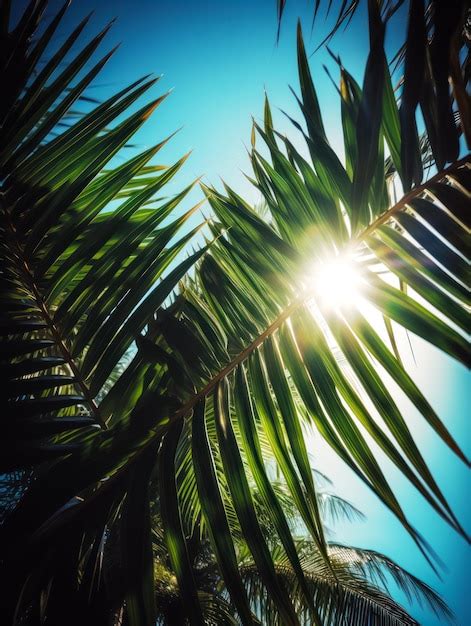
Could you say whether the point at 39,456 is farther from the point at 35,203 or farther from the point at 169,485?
the point at 35,203

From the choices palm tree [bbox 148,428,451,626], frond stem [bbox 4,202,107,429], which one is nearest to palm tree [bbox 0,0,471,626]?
frond stem [bbox 4,202,107,429]

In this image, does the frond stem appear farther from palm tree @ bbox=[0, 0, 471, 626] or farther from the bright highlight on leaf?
the bright highlight on leaf

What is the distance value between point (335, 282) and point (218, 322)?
0.85 ft

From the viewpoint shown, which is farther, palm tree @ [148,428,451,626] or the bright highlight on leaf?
palm tree @ [148,428,451,626]

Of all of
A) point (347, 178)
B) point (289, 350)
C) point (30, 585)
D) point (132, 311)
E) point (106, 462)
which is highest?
point (347, 178)

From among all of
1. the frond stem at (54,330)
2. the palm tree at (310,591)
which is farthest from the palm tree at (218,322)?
the palm tree at (310,591)

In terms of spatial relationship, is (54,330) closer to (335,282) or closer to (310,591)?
(335,282)

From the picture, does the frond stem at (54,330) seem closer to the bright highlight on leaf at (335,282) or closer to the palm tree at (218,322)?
the palm tree at (218,322)

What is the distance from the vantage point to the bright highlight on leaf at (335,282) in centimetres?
52

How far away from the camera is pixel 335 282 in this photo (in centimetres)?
56

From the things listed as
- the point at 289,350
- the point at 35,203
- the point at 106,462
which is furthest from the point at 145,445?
the point at 35,203

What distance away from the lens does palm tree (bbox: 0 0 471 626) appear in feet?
1.45

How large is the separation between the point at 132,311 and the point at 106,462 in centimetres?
27

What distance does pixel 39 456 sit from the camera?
48 cm
